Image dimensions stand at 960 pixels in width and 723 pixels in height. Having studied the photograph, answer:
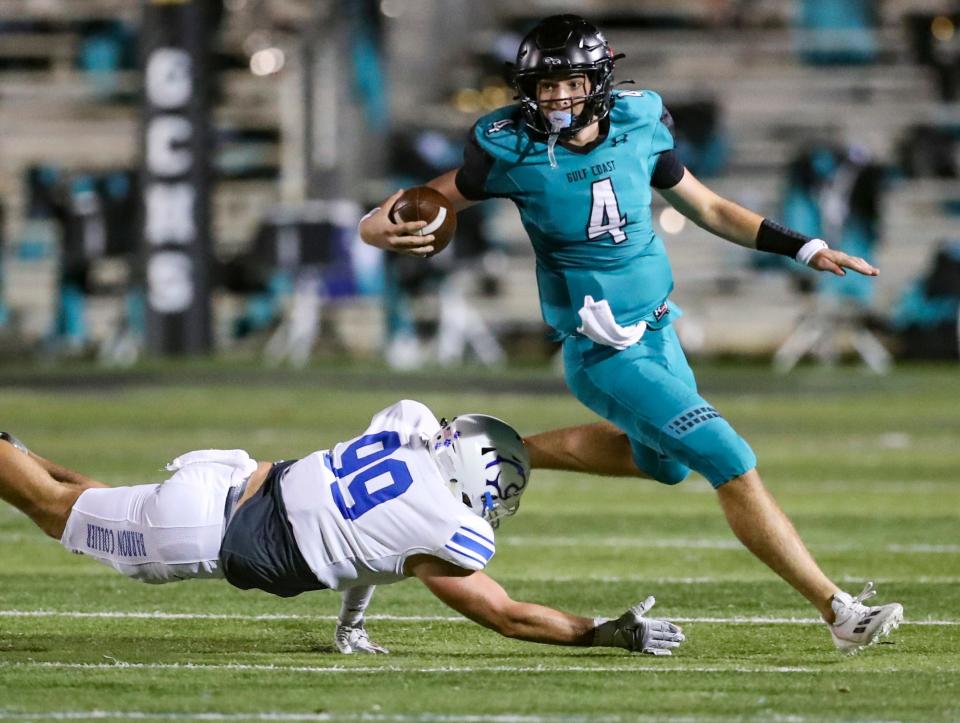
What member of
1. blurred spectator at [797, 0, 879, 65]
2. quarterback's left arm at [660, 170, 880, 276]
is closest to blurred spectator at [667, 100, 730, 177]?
blurred spectator at [797, 0, 879, 65]

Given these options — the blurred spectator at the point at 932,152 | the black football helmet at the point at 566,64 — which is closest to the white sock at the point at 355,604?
the black football helmet at the point at 566,64

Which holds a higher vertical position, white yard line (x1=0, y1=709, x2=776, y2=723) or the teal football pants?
the teal football pants

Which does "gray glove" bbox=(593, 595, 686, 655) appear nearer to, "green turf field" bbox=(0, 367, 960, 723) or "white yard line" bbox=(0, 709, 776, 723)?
"green turf field" bbox=(0, 367, 960, 723)

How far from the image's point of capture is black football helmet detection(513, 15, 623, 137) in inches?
231

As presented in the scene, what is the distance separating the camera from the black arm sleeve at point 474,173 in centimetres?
609

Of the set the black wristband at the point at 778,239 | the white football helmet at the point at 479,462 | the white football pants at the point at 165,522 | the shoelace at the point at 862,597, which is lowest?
the shoelace at the point at 862,597

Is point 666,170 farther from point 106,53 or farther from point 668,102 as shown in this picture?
point 106,53

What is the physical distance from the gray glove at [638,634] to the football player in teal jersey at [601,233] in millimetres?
390

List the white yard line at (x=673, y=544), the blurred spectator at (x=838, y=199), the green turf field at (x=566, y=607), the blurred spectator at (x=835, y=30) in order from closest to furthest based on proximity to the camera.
→ the green turf field at (x=566, y=607) → the white yard line at (x=673, y=544) → the blurred spectator at (x=838, y=199) → the blurred spectator at (x=835, y=30)

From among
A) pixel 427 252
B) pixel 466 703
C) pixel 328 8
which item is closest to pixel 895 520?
pixel 427 252

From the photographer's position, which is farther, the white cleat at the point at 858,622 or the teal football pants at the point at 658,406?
the teal football pants at the point at 658,406

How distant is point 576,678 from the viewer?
520 cm

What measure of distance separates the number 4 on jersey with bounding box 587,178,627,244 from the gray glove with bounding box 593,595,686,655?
3.90 ft

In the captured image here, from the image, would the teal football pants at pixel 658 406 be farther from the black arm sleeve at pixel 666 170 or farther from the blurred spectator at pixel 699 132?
the blurred spectator at pixel 699 132
